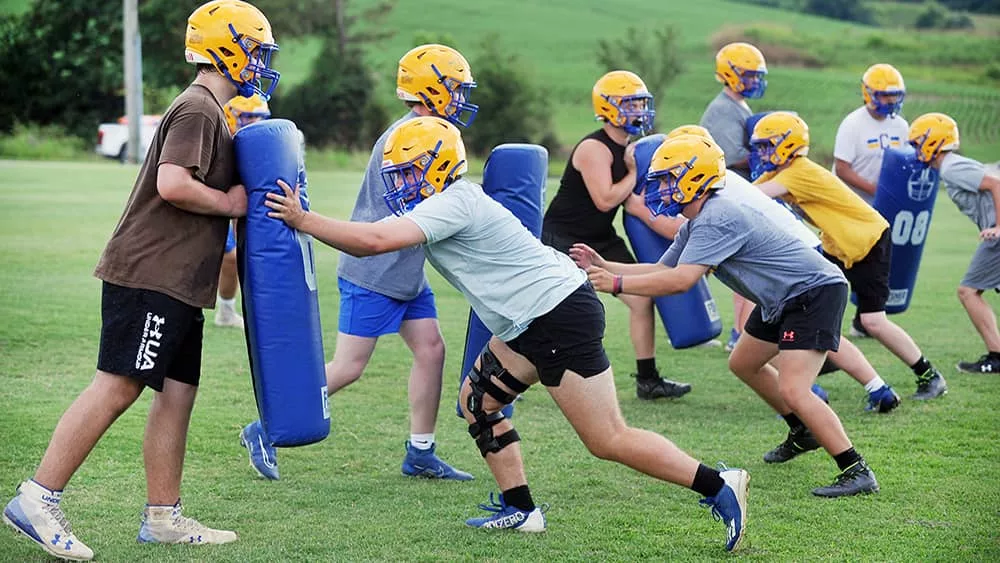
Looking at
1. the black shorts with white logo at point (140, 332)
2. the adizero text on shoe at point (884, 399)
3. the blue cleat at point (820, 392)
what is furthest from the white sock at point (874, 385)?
the black shorts with white logo at point (140, 332)

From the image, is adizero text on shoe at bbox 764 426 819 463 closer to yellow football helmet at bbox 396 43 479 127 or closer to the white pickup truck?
yellow football helmet at bbox 396 43 479 127

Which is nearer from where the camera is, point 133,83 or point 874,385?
point 874,385

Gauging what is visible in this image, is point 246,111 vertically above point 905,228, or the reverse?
point 246,111

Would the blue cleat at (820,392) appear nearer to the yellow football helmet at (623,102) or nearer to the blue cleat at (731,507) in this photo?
the yellow football helmet at (623,102)

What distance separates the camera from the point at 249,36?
4797mm

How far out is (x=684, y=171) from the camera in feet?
17.8

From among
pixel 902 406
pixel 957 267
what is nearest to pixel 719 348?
pixel 902 406

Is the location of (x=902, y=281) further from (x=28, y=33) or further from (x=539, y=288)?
(x=28, y=33)

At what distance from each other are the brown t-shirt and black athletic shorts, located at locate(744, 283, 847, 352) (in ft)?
9.08

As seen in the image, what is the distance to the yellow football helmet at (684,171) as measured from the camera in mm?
5445

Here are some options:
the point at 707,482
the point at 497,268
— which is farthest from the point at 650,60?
the point at 707,482

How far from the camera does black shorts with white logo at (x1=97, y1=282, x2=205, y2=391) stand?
15.1 ft

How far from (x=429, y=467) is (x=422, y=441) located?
0.44ft

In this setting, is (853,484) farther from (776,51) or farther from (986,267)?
(776,51)
